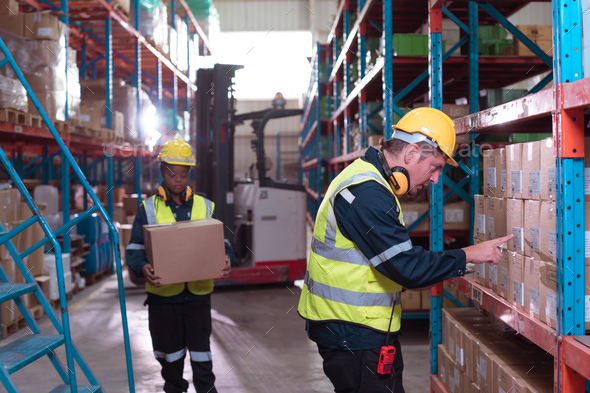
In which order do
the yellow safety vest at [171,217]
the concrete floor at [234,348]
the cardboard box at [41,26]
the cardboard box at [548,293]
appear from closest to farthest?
1. the cardboard box at [548,293]
2. the yellow safety vest at [171,217]
3. the concrete floor at [234,348]
4. the cardboard box at [41,26]

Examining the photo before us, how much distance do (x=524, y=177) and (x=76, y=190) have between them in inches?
366

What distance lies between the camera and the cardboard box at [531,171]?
2.22 meters

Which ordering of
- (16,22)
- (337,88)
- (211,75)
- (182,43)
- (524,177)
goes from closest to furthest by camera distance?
(524,177), (16,22), (211,75), (337,88), (182,43)

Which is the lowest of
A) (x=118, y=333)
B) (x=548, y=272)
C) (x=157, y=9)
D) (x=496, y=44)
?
(x=118, y=333)

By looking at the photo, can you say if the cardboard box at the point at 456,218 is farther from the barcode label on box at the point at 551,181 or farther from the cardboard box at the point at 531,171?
the barcode label on box at the point at 551,181

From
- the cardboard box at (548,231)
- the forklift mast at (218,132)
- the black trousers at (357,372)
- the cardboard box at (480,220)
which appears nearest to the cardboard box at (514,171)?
the cardboard box at (548,231)

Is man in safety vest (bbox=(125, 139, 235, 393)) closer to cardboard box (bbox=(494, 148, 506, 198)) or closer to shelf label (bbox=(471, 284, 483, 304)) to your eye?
shelf label (bbox=(471, 284, 483, 304))

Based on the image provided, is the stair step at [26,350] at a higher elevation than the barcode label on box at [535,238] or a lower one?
lower

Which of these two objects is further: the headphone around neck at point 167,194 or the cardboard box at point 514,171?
the headphone around neck at point 167,194

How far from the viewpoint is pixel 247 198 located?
794cm

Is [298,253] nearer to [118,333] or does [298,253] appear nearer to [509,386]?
[118,333]

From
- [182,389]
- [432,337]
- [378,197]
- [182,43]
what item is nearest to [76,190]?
[182,43]

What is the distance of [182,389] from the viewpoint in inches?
138

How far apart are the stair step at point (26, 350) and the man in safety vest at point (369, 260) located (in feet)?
4.85
